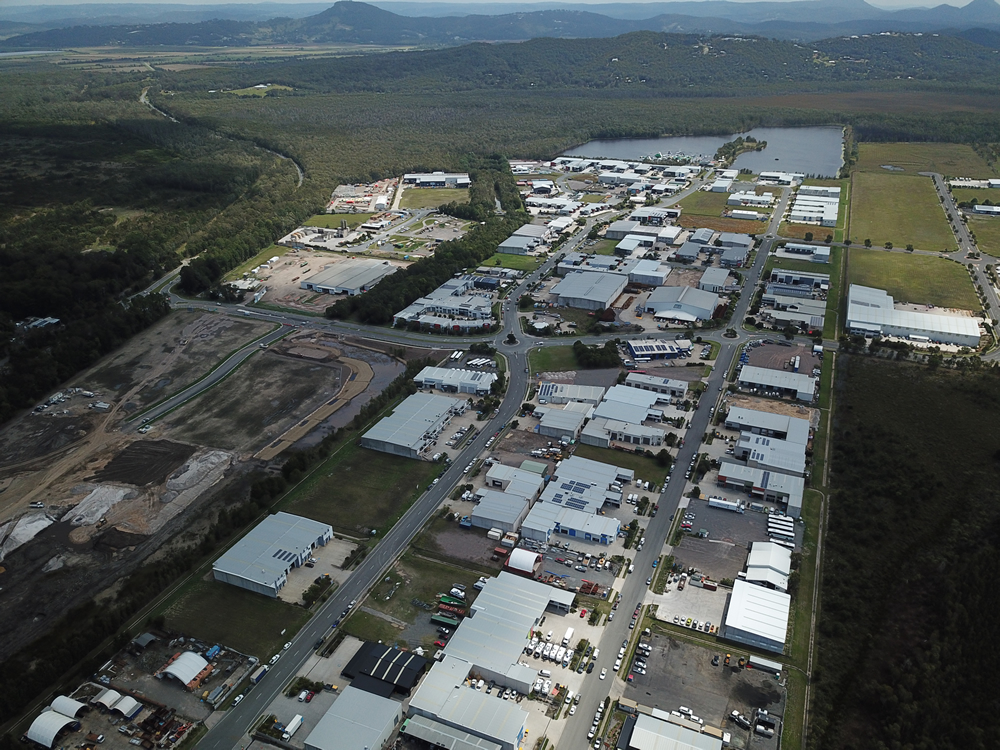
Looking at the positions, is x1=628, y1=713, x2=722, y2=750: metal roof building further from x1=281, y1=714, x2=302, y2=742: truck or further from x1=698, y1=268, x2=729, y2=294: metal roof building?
x1=698, y1=268, x2=729, y2=294: metal roof building

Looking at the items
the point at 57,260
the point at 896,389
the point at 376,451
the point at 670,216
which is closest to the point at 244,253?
the point at 57,260

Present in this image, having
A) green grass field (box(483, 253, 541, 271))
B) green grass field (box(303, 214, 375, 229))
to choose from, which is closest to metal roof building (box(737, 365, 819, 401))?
green grass field (box(483, 253, 541, 271))

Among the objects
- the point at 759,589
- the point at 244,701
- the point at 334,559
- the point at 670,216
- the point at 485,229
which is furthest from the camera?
the point at 670,216

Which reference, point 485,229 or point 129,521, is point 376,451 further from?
point 485,229

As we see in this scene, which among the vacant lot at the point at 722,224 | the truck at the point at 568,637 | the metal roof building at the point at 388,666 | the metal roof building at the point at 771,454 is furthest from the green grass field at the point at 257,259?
the truck at the point at 568,637

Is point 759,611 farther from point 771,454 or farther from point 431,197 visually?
point 431,197

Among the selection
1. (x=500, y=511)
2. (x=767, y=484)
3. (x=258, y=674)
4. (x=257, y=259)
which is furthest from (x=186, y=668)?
(x=257, y=259)
